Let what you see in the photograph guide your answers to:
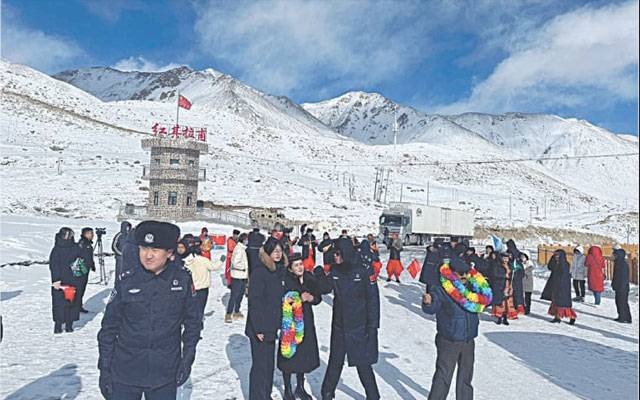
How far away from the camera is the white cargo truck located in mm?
39938

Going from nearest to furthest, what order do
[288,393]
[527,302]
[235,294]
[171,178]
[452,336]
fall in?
1. [452,336]
2. [288,393]
3. [235,294]
4. [527,302]
5. [171,178]

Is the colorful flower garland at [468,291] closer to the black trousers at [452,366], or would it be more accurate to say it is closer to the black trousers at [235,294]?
the black trousers at [452,366]

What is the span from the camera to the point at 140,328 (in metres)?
3.46

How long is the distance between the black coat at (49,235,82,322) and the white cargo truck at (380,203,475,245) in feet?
99.2

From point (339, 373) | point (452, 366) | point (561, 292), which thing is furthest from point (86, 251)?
point (561, 292)

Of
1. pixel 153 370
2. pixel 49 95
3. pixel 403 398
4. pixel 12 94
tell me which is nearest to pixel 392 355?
pixel 403 398

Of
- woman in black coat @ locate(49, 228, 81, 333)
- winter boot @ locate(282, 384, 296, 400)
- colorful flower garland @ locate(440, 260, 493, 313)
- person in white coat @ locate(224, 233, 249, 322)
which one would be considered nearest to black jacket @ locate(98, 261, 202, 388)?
winter boot @ locate(282, 384, 296, 400)

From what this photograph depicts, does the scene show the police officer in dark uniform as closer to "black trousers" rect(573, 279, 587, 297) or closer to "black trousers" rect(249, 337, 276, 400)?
"black trousers" rect(249, 337, 276, 400)

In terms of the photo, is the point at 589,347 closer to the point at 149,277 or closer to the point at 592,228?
the point at 149,277

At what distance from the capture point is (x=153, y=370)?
350cm

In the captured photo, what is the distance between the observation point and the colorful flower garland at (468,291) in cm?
498

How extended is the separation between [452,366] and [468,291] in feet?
2.58

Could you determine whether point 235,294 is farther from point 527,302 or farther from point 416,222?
point 416,222

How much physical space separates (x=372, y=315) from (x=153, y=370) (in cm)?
260
